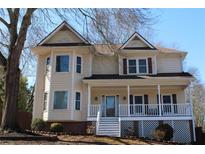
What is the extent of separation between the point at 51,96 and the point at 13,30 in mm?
6816

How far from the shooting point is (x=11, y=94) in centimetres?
1546

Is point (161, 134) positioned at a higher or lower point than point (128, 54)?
lower

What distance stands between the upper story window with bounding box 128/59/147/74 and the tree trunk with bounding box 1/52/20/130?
1023 centimetres

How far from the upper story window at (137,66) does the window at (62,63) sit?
194 inches

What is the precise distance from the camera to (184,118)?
20734 mm

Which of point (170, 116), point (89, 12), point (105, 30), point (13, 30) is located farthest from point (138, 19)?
point (170, 116)

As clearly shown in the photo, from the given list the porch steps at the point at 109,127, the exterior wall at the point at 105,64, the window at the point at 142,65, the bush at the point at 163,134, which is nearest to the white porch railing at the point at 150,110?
the porch steps at the point at 109,127

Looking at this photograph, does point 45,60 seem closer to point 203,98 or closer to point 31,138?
point 31,138

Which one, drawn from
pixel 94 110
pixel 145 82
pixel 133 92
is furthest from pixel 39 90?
pixel 145 82

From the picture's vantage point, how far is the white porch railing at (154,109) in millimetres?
21172

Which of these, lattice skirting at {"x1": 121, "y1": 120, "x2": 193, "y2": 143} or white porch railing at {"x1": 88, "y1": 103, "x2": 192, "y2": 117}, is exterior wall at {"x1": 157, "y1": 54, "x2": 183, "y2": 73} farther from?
lattice skirting at {"x1": 121, "y1": 120, "x2": 193, "y2": 143}

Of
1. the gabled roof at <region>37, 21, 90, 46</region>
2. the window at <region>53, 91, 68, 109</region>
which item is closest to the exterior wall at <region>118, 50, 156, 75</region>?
the gabled roof at <region>37, 21, 90, 46</region>

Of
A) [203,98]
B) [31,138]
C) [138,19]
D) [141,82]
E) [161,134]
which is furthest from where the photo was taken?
[203,98]

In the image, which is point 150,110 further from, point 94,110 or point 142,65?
point 94,110
